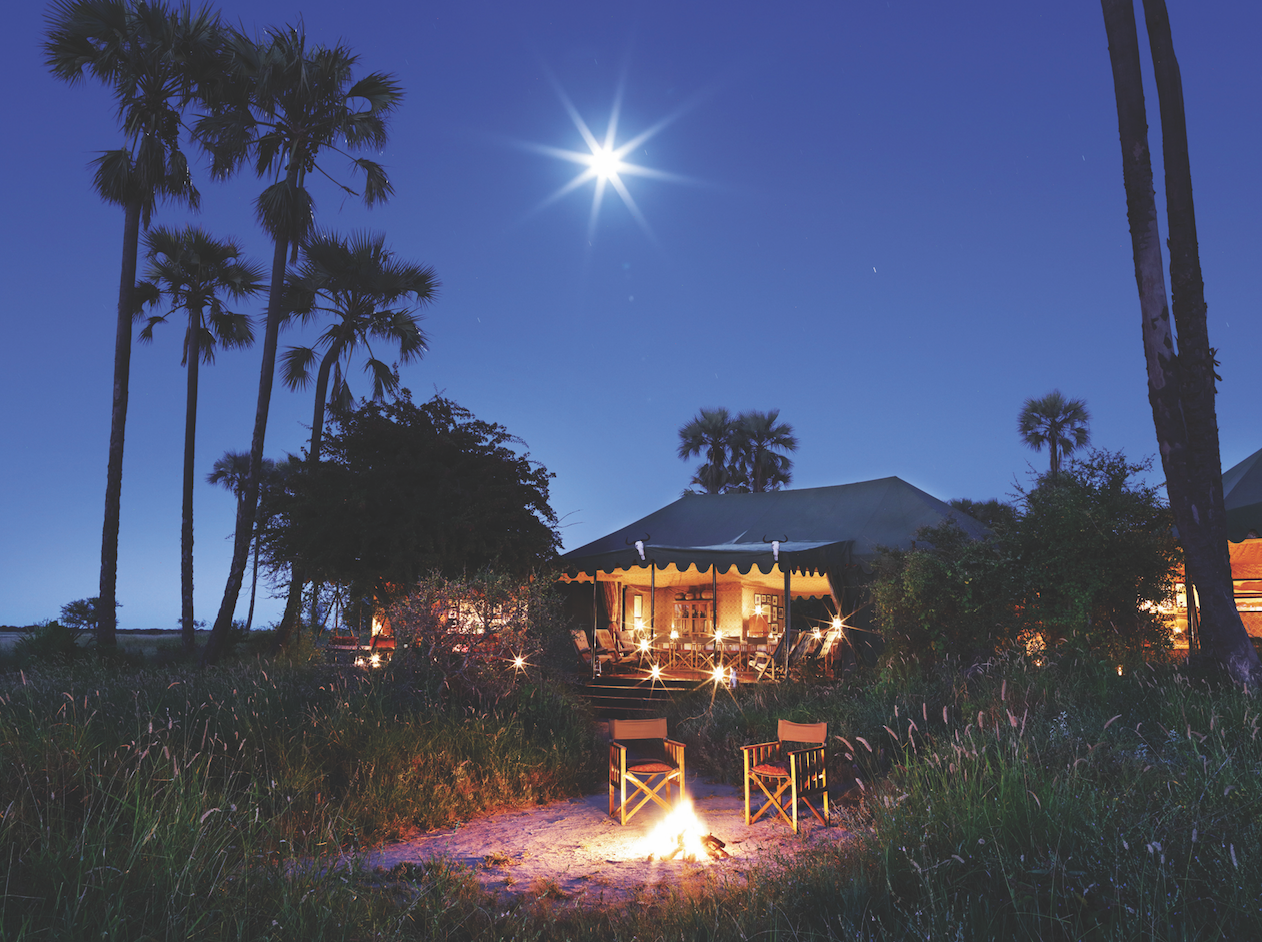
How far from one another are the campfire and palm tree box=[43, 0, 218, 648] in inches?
485

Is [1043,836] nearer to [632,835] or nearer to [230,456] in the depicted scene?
[632,835]

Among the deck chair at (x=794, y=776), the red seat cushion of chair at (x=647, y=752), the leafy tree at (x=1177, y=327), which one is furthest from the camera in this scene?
the red seat cushion of chair at (x=647, y=752)

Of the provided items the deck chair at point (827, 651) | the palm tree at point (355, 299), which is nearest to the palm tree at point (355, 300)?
the palm tree at point (355, 299)

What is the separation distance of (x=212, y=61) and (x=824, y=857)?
17257mm

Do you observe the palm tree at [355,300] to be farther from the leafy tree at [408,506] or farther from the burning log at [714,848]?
the burning log at [714,848]

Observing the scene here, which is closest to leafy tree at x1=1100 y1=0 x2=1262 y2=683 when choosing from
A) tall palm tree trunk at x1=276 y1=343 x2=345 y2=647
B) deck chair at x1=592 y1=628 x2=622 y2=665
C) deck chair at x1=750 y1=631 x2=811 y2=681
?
deck chair at x1=750 y1=631 x2=811 y2=681

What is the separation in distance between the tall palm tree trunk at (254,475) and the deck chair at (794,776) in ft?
38.1

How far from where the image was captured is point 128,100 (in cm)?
1493

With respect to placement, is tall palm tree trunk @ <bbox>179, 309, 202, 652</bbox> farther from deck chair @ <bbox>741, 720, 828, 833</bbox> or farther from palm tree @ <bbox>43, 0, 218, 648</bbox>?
deck chair @ <bbox>741, 720, 828, 833</bbox>

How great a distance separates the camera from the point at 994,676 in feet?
24.2

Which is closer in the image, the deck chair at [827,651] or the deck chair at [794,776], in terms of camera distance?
the deck chair at [794,776]

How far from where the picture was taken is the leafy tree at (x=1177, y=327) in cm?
723

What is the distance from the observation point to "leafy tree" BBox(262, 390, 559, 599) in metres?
12.3

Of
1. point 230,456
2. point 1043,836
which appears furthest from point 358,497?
point 230,456
